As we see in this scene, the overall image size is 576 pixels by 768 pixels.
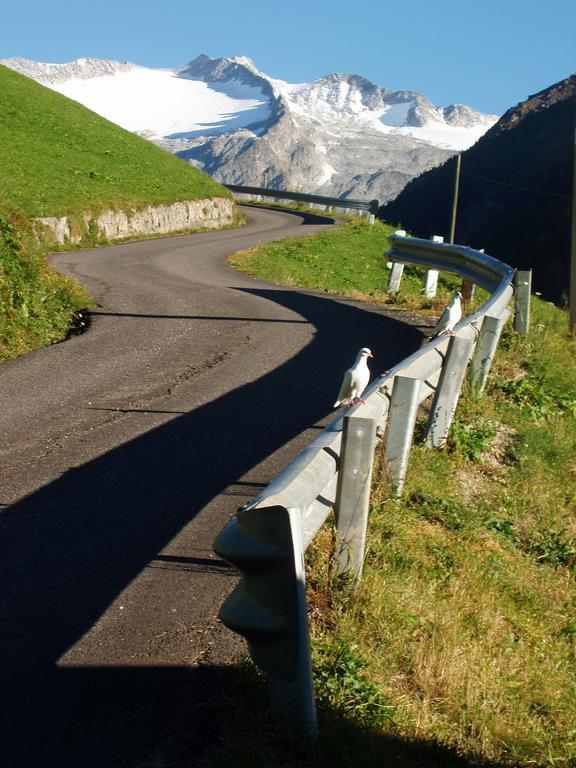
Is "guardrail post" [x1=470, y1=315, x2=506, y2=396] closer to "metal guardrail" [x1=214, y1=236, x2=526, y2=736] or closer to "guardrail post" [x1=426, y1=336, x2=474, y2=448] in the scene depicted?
"metal guardrail" [x1=214, y1=236, x2=526, y2=736]

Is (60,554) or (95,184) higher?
(95,184)

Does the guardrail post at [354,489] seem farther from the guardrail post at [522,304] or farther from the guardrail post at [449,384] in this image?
the guardrail post at [522,304]

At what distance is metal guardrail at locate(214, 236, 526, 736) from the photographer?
3896 millimetres

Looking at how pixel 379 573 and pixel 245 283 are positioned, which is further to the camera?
pixel 245 283

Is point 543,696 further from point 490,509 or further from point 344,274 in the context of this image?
point 344,274

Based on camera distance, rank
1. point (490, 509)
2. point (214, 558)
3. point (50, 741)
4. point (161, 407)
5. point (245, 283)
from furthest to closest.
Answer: point (245, 283), point (161, 407), point (490, 509), point (214, 558), point (50, 741)

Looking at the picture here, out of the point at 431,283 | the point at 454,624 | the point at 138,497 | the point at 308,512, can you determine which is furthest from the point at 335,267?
the point at 308,512

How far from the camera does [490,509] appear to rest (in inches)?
326

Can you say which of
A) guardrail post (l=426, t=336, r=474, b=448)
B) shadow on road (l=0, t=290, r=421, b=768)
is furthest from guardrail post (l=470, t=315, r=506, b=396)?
guardrail post (l=426, t=336, r=474, b=448)

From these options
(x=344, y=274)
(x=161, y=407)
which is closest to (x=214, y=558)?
(x=161, y=407)

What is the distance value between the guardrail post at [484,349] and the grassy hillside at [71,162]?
19.5m

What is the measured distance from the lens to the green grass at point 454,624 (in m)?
4.38

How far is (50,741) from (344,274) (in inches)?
806

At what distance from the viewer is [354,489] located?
5.30 m
